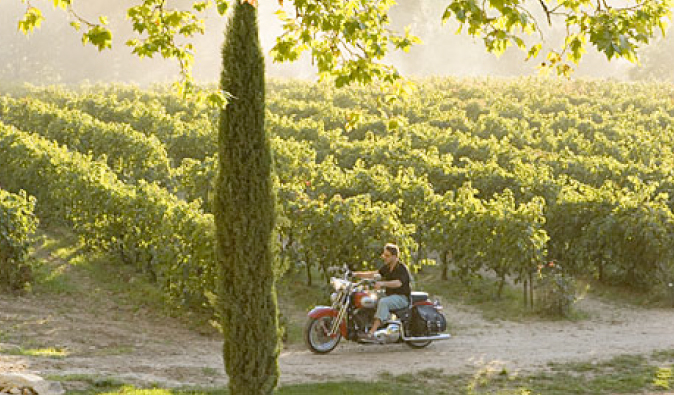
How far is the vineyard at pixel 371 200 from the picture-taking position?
13.2 m

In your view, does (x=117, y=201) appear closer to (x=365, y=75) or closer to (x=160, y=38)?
(x=160, y=38)

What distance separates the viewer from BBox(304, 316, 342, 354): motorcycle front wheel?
1096 centimetres

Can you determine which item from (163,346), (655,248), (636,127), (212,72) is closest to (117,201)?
(163,346)

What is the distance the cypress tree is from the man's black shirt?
306 centimetres

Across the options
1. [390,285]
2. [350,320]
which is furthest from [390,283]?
[350,320]

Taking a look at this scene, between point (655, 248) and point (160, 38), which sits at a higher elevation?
point (160, 38)

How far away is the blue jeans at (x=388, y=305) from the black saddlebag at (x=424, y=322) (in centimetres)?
39

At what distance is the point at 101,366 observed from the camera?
974 cm

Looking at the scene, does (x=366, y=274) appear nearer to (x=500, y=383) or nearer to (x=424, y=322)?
(x=424, y=322)

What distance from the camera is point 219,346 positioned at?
1161 centimetres

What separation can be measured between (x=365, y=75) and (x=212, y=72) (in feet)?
230

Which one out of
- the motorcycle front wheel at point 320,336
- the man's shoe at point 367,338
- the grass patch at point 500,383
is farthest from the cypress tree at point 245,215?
the man's shoe at point 367,338

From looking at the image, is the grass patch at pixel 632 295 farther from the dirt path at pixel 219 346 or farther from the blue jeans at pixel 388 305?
the blue jeans at pixel 388 305

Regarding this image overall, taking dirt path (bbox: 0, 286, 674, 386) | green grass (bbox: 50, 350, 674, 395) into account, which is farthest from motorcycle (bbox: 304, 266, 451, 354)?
green grass (bbox: 50, 350, 674, 395)
